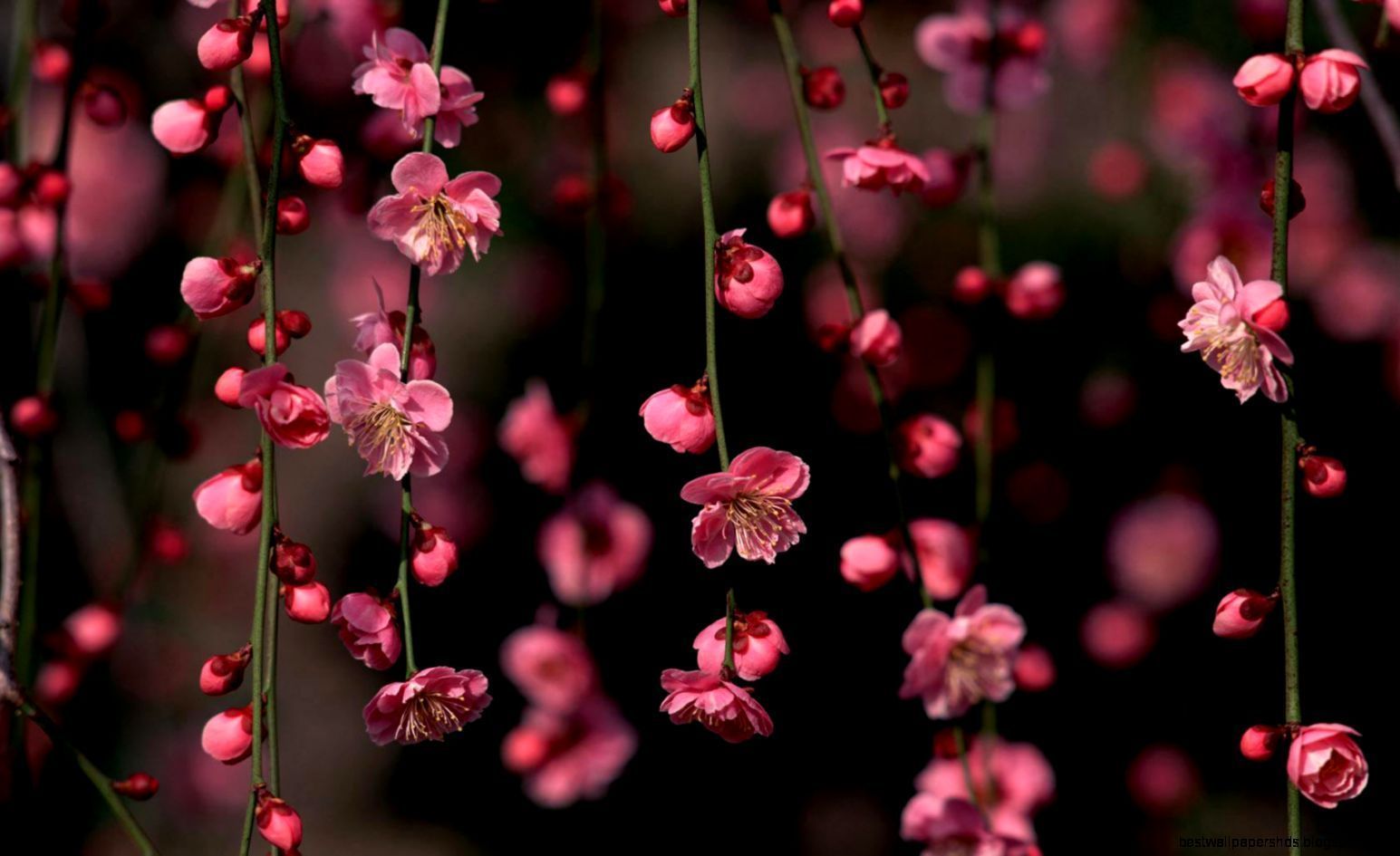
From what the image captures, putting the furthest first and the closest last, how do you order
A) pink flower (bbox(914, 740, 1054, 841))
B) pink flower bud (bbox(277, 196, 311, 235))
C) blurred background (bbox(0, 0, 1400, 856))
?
blurred background (bbox(0, 0, 1400, 856)) < pink flower (bbox(914, 740, 1054, 841)) < pink flower bud (bbox(277, 196, 311, 235))

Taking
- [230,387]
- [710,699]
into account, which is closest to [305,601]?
[230,387]

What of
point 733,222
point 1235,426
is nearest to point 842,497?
point 733,222

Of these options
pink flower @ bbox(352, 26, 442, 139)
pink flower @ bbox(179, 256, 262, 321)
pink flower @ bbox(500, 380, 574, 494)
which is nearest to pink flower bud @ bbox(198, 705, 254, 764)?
pink flower @ bbox(179, 256, 262, 321)

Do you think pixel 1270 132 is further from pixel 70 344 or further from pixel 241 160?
pixel 70 344

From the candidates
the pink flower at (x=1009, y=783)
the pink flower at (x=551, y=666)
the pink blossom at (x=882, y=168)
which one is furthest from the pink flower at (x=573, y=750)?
the pink blossom at (x=882, y=168)

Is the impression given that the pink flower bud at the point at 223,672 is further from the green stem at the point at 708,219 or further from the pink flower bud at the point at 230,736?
the green stem at the point at 708,219

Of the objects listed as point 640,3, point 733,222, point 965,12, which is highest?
point 640,3

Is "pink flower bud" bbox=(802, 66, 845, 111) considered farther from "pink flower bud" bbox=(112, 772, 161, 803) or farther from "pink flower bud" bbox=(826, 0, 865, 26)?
"pink flower bud" bbox=(112, 772, 161, 803)

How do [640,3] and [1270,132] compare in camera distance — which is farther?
[640,3]
